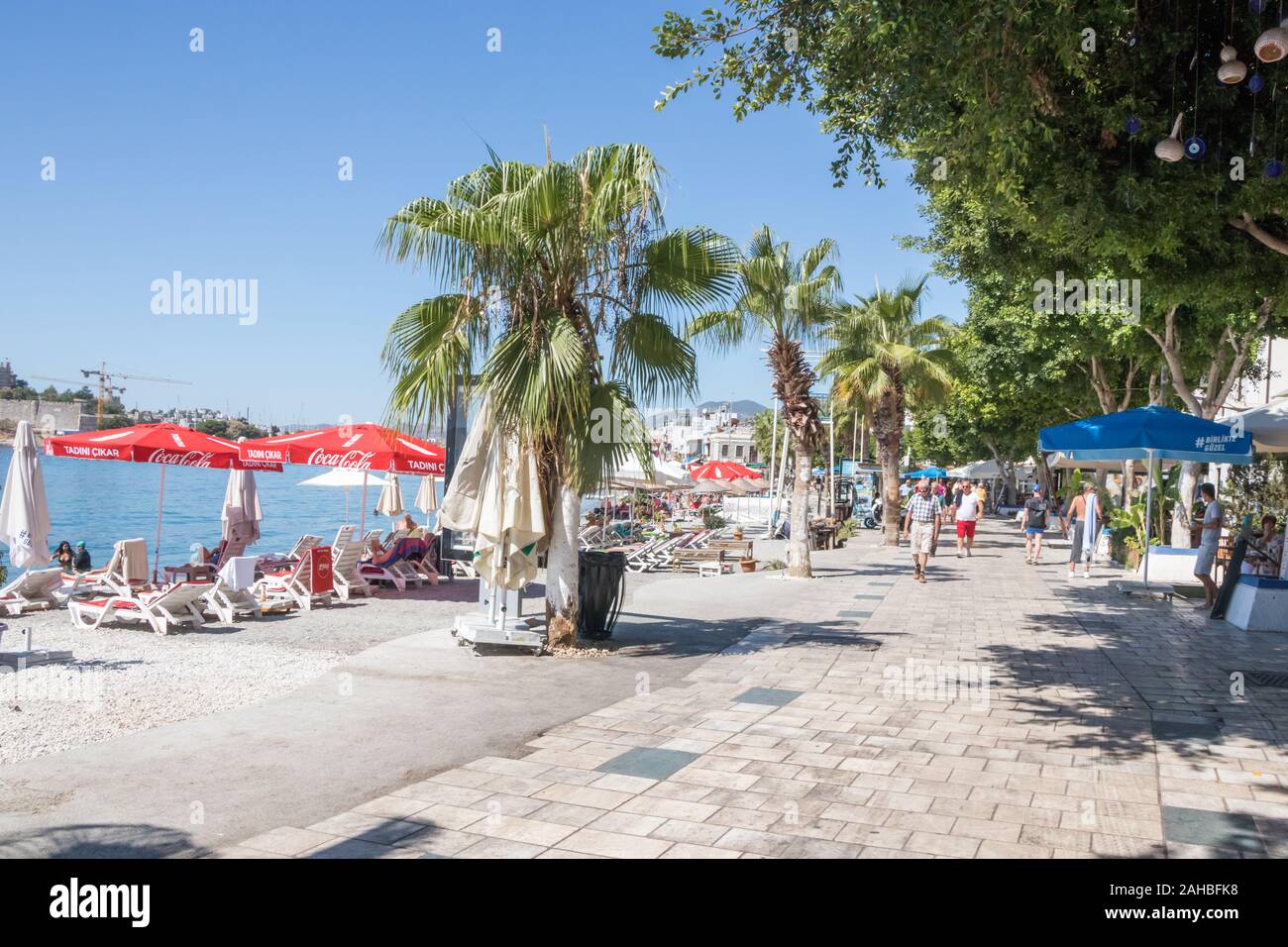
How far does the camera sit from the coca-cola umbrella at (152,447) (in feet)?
42.1

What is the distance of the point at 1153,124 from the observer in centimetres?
711

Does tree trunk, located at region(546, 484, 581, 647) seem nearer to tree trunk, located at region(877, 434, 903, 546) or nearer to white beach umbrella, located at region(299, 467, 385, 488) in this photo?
white beach umbrella, located at region(299, 467, 385, 488)

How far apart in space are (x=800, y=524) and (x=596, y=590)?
7581 mm

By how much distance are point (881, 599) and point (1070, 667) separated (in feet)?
18.5

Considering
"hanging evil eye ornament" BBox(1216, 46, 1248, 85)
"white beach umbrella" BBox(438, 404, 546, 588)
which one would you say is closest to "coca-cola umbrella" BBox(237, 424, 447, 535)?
"white beach umbrella" BBox(438, 404, 546, 588)

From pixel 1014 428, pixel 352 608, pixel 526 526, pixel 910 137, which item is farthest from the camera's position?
pixel 1014 428

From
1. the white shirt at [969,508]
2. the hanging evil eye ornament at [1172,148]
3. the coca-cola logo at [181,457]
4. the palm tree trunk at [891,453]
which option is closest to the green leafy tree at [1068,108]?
the hanging evil eye ornament at [1172,148]

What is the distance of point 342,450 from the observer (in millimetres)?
13367

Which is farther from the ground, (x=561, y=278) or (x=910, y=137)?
(x=910, y=137)

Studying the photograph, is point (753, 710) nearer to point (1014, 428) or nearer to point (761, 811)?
point (761, 811)

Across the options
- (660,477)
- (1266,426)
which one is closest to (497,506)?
(1266,426)

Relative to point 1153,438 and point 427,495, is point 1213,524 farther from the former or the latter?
point 427,495

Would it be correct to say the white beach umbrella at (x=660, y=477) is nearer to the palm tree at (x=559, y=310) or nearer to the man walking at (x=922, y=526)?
the man walking at (x=922, y=526)
